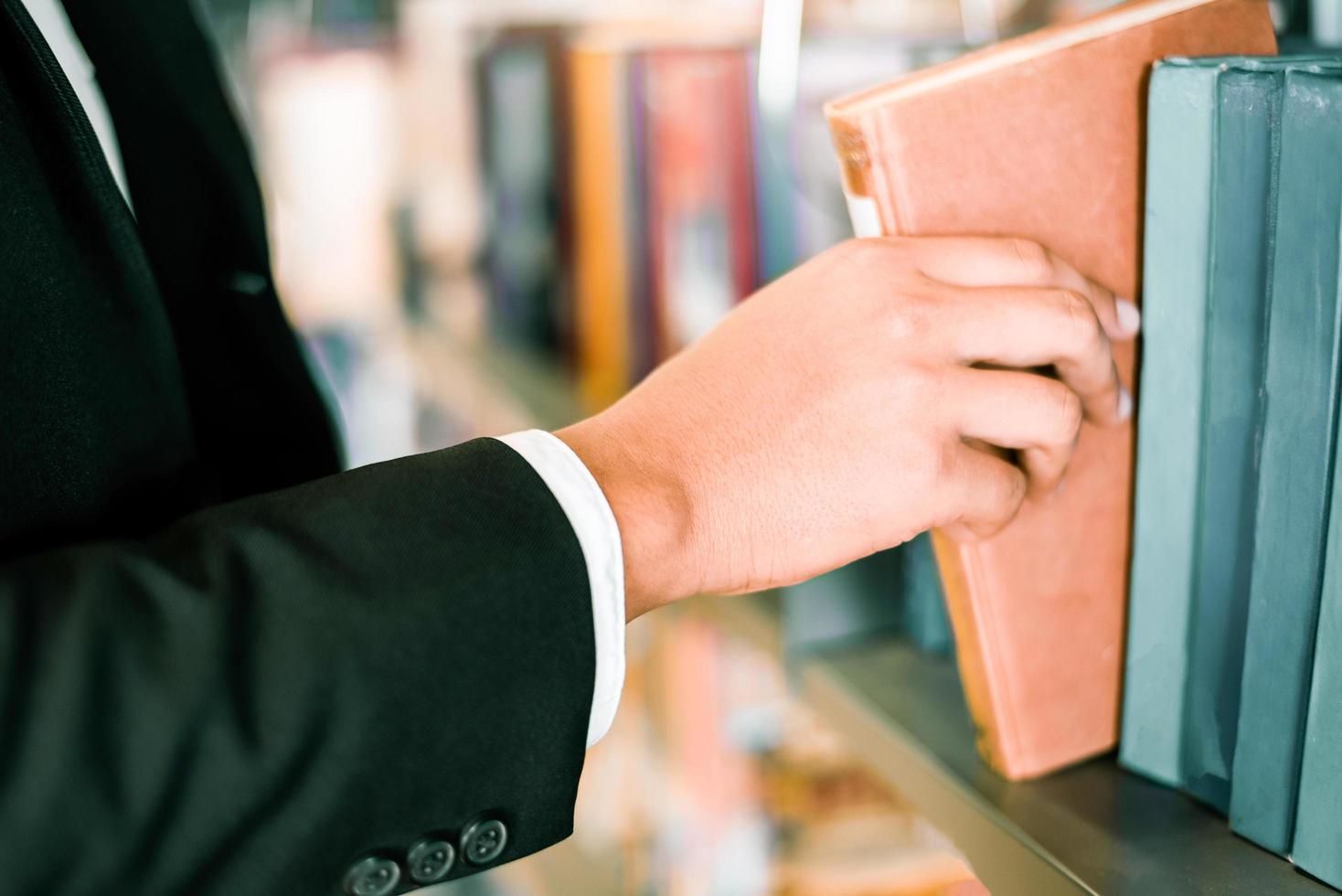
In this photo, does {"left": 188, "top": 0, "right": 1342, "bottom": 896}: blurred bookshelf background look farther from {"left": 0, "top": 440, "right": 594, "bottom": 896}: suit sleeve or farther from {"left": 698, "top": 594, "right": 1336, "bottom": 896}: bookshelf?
{"left": 0, "top": 440, "right": 594, "bottom": 896}: suit sleeve

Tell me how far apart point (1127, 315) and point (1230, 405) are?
0.07 metres

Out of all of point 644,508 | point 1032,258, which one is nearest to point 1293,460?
point 1032,258

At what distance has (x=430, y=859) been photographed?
1.48ft

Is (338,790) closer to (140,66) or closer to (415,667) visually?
(415,667)

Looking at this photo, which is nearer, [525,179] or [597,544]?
[597,544]

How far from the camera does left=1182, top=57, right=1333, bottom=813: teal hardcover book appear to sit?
464mm

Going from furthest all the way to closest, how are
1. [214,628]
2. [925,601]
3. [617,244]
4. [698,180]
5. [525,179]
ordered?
1. [525,179]
2. [617,244]
3. [698,180]
4. [925,601]
5. [214,628]

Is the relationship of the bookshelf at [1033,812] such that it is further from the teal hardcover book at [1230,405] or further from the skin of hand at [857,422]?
the skin of hand at [857,422]

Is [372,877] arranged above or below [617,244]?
below

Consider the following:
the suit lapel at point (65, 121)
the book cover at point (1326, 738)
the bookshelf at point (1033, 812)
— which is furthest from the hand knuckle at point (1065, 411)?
the suit lapel at point (65, 121)

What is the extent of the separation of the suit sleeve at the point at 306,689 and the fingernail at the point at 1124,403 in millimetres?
305

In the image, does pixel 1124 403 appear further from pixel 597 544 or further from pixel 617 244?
pixel 617 244

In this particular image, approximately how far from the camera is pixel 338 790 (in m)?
0.41

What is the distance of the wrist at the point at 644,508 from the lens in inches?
18.8
